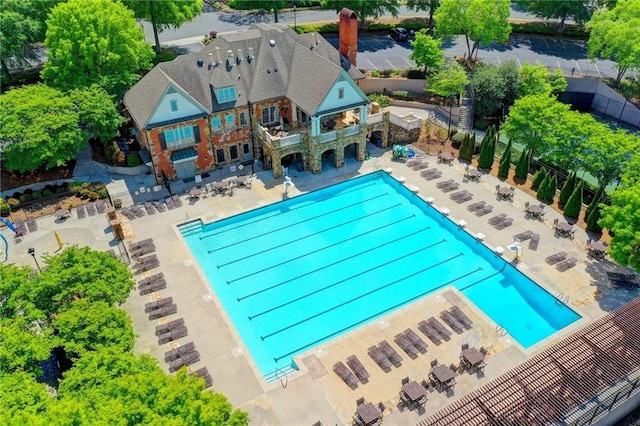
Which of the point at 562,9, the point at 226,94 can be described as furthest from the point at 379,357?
the point at 562,9

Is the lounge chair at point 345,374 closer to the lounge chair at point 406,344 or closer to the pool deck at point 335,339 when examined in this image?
the pool deck at point 335,339

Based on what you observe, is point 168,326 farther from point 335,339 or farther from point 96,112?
point 96,112

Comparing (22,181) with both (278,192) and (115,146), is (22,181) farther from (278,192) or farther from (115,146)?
(278,192)

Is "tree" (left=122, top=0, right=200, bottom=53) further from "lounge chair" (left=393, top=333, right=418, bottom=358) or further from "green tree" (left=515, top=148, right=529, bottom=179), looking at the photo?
"lounge chair" (left=393, top=333, right=418, bottom=358)

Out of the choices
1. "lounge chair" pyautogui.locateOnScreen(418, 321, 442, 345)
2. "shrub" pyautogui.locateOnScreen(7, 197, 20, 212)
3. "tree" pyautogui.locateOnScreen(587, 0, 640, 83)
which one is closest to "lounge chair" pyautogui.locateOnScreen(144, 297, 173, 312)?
"lounge chair" pyautogui.locateOnScreen(418, 321, 442, 345)

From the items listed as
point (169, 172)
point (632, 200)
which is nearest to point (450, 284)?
point (632, 200)
